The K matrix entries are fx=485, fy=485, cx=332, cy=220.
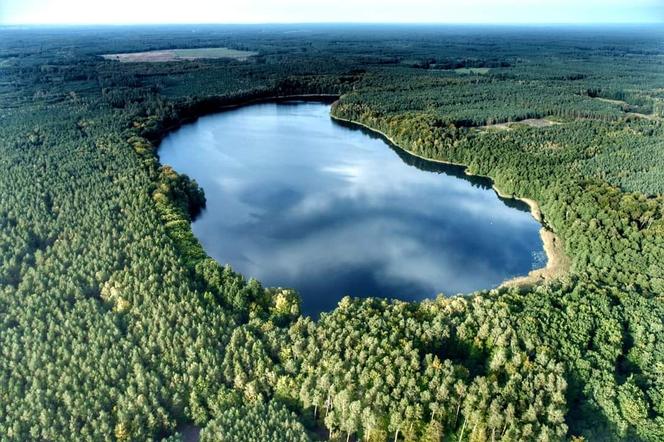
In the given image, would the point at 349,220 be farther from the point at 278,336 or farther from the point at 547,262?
the point at 278,336

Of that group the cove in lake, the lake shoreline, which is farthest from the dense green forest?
the cove in lake

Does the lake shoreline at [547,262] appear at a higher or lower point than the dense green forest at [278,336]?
lower

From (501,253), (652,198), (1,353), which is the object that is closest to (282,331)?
(1,353)

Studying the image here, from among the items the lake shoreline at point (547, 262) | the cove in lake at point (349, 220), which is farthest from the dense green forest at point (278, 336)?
the cove in lake at point (349, 220)

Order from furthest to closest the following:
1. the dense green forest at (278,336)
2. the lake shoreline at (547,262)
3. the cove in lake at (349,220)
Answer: the cove in lake at (349,220) → the lake shoreline at (547,262) → the dense green forest at (278,336)

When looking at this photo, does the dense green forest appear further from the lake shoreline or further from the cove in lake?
the cove in lake

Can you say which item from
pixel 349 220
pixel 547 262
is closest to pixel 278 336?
pixel 349 220

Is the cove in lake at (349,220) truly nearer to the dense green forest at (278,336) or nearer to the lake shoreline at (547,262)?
the lake shoreline at (547,262)

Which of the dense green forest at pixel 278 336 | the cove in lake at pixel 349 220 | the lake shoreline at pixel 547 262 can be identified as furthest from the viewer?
the cove in lake at pixel 349 220
